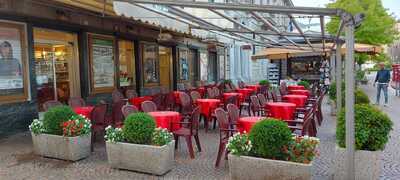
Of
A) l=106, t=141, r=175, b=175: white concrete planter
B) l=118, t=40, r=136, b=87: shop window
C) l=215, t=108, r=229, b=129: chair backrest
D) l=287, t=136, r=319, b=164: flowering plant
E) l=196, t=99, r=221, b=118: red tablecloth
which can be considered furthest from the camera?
l=118, t=40, r=136, b=87: shop window

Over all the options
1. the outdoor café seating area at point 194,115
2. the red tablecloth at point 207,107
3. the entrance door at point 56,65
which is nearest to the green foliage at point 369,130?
the outdoor café seating area at point 194,115

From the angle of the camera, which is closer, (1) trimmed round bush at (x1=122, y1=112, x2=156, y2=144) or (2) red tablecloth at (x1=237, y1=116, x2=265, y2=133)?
(1) trimmed round bush at (x1=122, y1=112, x2=156, y2=144)

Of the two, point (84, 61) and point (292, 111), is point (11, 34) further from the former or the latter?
point (292, 111)

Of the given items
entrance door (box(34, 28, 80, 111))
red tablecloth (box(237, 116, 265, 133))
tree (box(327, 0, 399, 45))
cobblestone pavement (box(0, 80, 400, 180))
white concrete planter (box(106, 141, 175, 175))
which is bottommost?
cobblestone pavement (box(0, 80, 400, 180))

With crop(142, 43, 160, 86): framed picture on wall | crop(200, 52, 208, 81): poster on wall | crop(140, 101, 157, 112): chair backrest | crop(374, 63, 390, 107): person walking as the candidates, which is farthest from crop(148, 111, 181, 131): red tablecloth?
crop(200, 52, 208, 81): poster on wall

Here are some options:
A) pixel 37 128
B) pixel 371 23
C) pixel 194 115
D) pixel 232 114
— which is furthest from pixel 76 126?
pixel 371 23

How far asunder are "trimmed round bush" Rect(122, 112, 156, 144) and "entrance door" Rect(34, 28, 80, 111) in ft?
16.2

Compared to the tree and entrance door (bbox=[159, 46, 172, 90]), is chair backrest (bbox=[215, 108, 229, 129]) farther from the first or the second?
the tree

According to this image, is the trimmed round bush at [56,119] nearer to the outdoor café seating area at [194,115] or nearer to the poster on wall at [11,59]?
the outdoor café seating area at [194,115]

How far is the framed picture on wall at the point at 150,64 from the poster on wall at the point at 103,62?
2.14 meters

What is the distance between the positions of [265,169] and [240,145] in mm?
448

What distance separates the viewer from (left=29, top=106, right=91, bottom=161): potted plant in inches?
226

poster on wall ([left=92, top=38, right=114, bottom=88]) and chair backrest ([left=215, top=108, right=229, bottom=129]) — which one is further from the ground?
poster on wall ([left=92, top=38, right=114, bottom=88])

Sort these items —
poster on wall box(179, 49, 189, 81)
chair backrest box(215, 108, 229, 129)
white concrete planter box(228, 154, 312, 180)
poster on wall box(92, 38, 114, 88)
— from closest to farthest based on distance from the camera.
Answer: white concrete planter box(228, 154, 312, 180), chair backrest box(215, 108, 229, 129), poster on wall box(92, 38, 114, 88), poster on wall box(179, 49, 189, 81)
